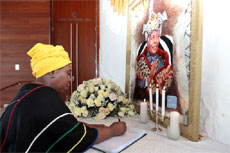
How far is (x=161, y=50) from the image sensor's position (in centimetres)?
141

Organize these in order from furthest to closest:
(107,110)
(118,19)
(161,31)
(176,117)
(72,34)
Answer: (72,34), (118,19), (107,110), (161,31), (176,117)

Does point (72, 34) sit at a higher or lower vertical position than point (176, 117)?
higher

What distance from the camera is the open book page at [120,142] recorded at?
3.28 feet

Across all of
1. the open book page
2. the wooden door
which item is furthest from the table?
the wooden door

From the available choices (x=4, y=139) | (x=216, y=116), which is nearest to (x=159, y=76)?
(x=216, y=116)

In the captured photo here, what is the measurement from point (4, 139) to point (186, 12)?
123 centimetres

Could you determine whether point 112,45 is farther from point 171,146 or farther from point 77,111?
point 171,146

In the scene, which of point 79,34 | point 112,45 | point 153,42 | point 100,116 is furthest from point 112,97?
point 79,34

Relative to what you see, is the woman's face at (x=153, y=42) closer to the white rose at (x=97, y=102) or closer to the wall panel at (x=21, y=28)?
the white rose at (x=97, y=102)

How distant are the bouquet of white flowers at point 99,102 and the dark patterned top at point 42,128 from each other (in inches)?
25.9

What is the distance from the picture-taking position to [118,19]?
2.62 meters

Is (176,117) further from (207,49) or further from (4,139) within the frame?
(4,139)

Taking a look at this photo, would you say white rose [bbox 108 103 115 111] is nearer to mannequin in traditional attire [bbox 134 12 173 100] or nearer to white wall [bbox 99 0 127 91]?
mannequin in traditional attire [bbox 134 12 173 100]

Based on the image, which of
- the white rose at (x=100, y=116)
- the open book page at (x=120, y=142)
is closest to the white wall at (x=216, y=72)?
the open book page at (x=120, y=142)
